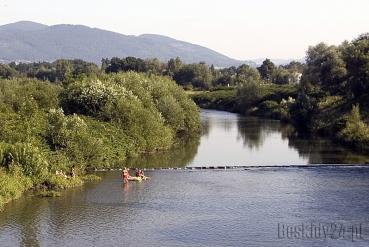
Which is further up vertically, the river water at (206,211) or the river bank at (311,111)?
the river bank at (311,111)

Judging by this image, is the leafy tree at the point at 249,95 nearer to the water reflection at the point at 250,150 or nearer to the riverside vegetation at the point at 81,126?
the water reflection at the point at 250,150

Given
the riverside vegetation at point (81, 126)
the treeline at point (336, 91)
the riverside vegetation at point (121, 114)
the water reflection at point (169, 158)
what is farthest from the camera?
the treeline at point (336, 91)

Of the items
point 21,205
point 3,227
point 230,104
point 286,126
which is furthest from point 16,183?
point 230,104

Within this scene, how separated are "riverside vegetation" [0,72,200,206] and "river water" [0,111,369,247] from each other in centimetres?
235

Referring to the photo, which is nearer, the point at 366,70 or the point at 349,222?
the point at 349,222

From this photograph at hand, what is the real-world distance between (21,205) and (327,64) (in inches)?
2775

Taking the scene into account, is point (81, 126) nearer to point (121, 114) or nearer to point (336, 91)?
Result: point (121, 114)

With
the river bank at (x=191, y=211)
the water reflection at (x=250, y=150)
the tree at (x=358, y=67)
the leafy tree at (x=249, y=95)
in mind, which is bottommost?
the river bank at (x=191, y=211)

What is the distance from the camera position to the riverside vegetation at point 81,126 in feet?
151

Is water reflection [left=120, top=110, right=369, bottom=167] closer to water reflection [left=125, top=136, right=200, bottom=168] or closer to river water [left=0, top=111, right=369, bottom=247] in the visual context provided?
water reflection [left=125, top=136, right=200, bottom=168]

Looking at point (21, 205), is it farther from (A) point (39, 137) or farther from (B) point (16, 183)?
(A) point (39, 137)

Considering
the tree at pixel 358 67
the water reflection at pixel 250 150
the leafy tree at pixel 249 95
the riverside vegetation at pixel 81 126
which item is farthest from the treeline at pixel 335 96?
the riverside vegetation at pixel 81 126

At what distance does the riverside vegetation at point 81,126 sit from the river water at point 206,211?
7.72 feet

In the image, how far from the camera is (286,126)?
4129 inches
